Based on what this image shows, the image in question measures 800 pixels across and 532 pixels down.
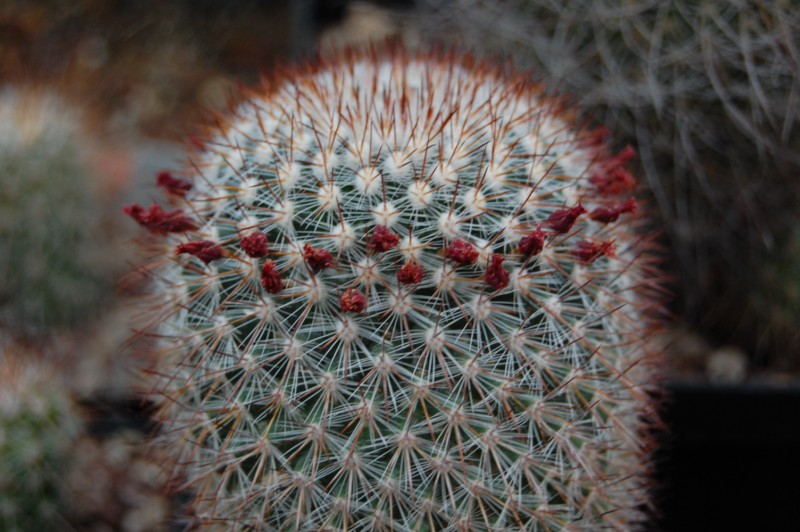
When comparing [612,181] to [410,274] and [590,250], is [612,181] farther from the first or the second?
[410,274]

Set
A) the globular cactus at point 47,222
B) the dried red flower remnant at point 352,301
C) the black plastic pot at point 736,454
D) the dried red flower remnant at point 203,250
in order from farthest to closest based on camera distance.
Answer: the globular cactus at point 47,222, the black plastic pot at point 736,454, the dried red flower remnant at point 203,250, the dried red flower remnant at point 352,301

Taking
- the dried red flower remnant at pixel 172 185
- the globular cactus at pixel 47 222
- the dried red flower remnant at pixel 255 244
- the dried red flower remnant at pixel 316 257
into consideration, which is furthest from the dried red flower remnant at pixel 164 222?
the globular cactus at pixel 47 222

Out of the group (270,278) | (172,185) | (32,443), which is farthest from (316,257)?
(32,443)

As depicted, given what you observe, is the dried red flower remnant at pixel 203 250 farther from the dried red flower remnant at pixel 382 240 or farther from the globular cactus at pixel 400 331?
the dried red flower remnant at pixel 382 240

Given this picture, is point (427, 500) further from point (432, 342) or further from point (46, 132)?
point (46, 132)

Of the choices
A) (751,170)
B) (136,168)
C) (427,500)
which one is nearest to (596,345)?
(427,500)
